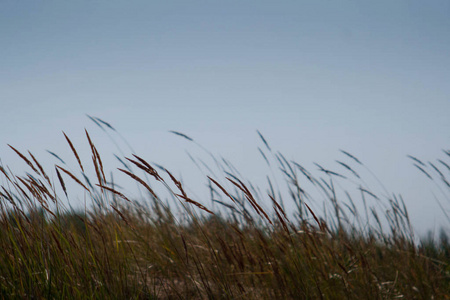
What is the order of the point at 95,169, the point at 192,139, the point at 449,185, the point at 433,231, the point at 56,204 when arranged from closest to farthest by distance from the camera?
the point at 95,169 < the point at 56,204 < the point at 192,139 < the point at 449,185 < the point at 433,231

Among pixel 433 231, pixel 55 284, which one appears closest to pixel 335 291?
pixel 55 284

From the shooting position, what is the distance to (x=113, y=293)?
1762mm

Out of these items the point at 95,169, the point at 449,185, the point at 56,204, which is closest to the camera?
the point at 95,169

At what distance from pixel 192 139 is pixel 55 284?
977 mm

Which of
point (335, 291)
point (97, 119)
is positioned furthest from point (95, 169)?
point (335, 291)

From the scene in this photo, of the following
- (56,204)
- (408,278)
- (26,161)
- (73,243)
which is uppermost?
(26,161)

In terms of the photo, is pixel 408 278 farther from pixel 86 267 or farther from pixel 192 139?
pixel 86 267

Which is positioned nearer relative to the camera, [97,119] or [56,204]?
[56,204]

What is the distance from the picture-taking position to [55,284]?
179 centimetres

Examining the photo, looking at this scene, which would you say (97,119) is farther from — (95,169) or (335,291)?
(335,291)

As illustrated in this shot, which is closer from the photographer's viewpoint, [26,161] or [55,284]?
[55,284]

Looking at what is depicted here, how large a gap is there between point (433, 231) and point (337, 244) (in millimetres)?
783

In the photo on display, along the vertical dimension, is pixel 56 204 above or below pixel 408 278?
above

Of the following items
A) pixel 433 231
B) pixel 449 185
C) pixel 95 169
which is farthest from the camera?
pixel 433 231
